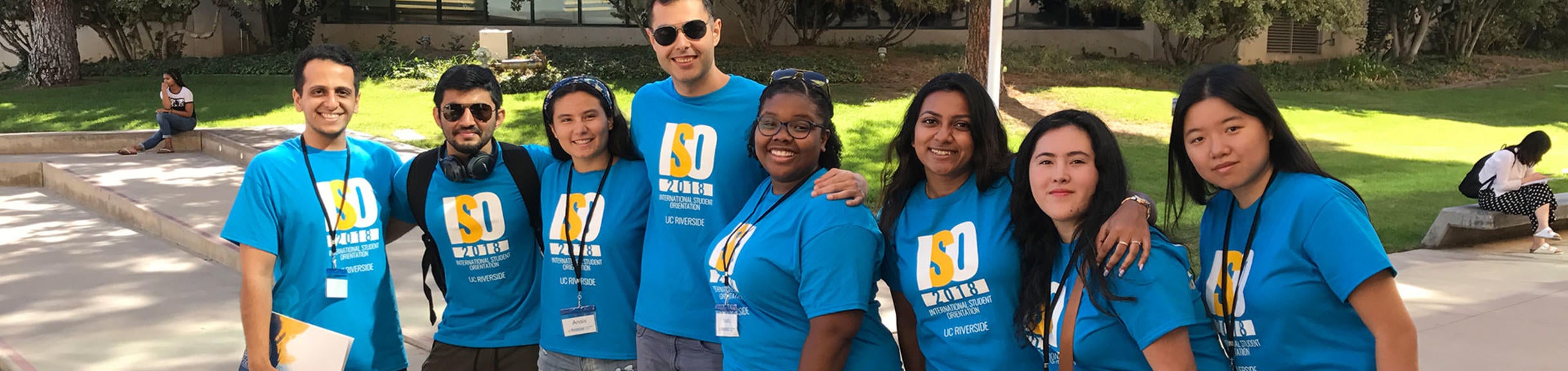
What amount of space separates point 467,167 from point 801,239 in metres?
1.18

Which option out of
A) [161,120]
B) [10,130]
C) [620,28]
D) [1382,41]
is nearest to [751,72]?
[620,28]

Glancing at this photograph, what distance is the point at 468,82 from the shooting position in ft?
11.6

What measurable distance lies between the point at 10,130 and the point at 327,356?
1553 centimetres

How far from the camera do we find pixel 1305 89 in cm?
2422

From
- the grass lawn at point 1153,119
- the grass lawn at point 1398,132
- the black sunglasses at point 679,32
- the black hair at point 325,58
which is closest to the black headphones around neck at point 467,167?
the black hair at point 325,58

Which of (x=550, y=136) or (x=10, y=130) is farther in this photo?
(x=10, y=130)

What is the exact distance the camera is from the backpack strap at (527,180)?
11.9 feet

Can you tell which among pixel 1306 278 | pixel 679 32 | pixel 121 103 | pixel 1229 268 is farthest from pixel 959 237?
pixel 121 103

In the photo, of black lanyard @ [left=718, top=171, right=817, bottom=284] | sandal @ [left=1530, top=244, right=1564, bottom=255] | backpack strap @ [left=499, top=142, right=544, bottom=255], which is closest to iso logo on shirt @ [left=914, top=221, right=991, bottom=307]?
black lanyard @ [left=718, top=171, right=817, bottom=284]

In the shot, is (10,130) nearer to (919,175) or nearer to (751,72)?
(751,72)

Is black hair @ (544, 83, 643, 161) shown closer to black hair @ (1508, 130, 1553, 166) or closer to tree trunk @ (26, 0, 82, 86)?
black hair @ (1508, 130, 1553, 166)

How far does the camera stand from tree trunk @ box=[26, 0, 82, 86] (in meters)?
20.9

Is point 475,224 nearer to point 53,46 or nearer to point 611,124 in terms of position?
point 611,124

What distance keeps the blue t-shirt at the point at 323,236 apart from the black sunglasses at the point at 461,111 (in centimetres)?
30
